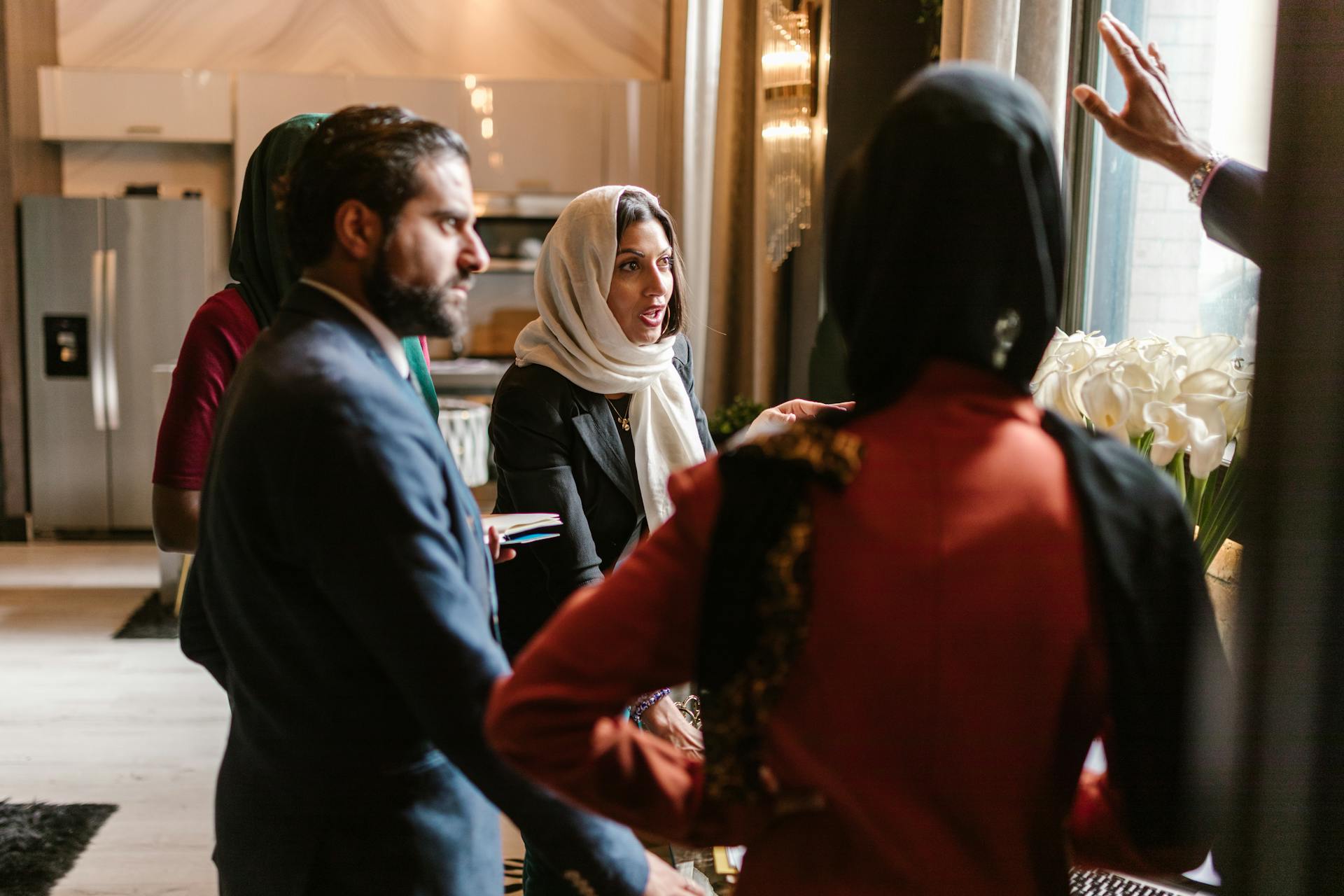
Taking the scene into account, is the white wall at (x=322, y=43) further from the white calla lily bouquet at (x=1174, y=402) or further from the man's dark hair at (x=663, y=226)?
the white calla lily bouquet at (x=1174, y=402)

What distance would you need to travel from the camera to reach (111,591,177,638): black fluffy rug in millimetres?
4469

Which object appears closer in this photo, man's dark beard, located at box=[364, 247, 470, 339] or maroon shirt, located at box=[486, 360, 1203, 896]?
maroon shirt, located at box=[486, 360, 1203, 896]

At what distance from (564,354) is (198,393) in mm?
536

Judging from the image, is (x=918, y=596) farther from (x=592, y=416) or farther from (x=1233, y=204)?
(x=592, y=416)

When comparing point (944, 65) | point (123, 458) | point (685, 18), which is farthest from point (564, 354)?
point (123, 458)

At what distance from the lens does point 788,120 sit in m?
3.79

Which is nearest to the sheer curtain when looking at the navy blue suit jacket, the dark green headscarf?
the dark green headscarf

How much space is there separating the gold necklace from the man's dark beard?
816 mm

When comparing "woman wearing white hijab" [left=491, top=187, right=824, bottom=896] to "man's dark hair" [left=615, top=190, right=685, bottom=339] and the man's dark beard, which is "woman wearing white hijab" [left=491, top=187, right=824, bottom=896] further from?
the man's dark beard

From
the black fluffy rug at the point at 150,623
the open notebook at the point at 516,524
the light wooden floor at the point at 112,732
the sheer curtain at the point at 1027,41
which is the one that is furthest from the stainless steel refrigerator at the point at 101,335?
the open notebook at the point at 516,524

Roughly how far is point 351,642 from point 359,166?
0.40m

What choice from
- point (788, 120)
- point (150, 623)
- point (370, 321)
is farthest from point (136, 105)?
point (370, 321)

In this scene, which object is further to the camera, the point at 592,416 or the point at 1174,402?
the point at 592,416

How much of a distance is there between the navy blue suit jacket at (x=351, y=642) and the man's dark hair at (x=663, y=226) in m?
0.87
